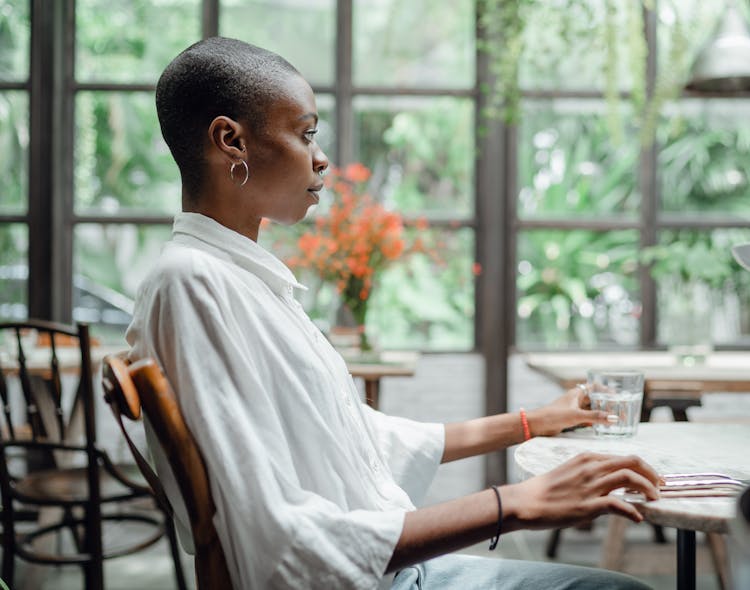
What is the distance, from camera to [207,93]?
3.23 ft

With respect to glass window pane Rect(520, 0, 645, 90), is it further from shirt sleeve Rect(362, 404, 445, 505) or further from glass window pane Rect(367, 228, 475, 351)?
shirt sleeve Rect(362, 404, 445, 505)

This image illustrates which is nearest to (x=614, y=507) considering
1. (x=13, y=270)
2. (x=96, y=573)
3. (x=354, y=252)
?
(x=96, y=573)

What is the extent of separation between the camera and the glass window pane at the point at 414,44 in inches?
162

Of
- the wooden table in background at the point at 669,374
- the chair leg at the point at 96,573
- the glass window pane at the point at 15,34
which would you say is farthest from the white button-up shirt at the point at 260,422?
the glass window pane at the point at 15,34

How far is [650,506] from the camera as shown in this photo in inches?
35.8

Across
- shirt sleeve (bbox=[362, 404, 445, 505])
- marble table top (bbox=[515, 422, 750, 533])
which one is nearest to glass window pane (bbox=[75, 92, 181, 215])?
shirt sleeve (bbox=[362, 404, 445, 505])

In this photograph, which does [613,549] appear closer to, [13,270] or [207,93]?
[207,93]

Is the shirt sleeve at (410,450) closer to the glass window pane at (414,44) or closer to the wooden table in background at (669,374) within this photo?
the wooden table in background at (669,374)

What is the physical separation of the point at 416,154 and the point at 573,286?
3.25ft

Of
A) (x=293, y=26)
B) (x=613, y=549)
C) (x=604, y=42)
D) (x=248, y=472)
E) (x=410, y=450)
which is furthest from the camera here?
(x=293, y=26)

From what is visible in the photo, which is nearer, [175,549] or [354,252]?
[175,549]

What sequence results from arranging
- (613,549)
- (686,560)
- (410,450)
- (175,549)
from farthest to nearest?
(613,549) < (175,549) < (410,450) < (686,560)

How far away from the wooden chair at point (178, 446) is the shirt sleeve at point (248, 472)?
0.01 metres

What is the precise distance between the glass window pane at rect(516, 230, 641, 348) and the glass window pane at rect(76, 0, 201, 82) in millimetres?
1933
